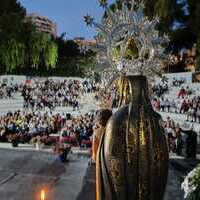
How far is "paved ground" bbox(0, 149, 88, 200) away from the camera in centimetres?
1064

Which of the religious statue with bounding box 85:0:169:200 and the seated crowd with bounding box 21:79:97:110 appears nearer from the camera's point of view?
the religious statue with bounding box 85:0:169:200

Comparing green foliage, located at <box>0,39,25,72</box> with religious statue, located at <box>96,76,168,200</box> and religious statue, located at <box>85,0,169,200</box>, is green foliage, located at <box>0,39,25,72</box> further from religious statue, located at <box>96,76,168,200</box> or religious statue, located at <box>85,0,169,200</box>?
religious statue, located at <box>96,76,168,200</box>

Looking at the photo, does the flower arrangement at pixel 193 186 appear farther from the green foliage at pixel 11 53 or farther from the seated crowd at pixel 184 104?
the green foliage at pixel 11 53

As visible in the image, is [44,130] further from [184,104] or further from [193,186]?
[193,186]

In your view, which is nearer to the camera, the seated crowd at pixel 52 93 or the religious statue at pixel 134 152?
the religious statue at pixel 134 152

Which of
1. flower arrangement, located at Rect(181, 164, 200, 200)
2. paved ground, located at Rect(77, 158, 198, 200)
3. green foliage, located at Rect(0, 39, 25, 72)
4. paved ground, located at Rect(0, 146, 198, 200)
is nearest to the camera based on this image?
flower arrangement, located at Rect(181, 164, 200, 200)

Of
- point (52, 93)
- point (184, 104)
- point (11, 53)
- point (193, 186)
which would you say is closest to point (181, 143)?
point (184, 104)

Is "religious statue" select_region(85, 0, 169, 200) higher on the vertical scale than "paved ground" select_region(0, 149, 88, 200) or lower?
higher

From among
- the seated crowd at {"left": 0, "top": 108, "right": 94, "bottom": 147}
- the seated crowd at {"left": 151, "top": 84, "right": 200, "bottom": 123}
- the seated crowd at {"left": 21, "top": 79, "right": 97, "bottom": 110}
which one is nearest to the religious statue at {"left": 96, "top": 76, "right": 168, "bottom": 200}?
the seated crowd at {"left": 0, "top": 108, "right": 94, "bottom": 147}

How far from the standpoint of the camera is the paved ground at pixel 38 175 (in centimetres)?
1064

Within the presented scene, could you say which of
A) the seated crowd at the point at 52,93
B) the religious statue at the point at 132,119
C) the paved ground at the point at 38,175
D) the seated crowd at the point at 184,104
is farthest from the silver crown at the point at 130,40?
the seated crowd at the point at 52,93

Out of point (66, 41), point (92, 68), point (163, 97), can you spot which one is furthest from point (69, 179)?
point (66, 41)

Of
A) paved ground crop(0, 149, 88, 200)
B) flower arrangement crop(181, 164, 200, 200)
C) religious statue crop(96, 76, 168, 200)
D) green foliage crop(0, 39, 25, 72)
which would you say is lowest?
paved ground crop(0, 149, 88, 200)

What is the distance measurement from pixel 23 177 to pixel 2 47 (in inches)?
1083
